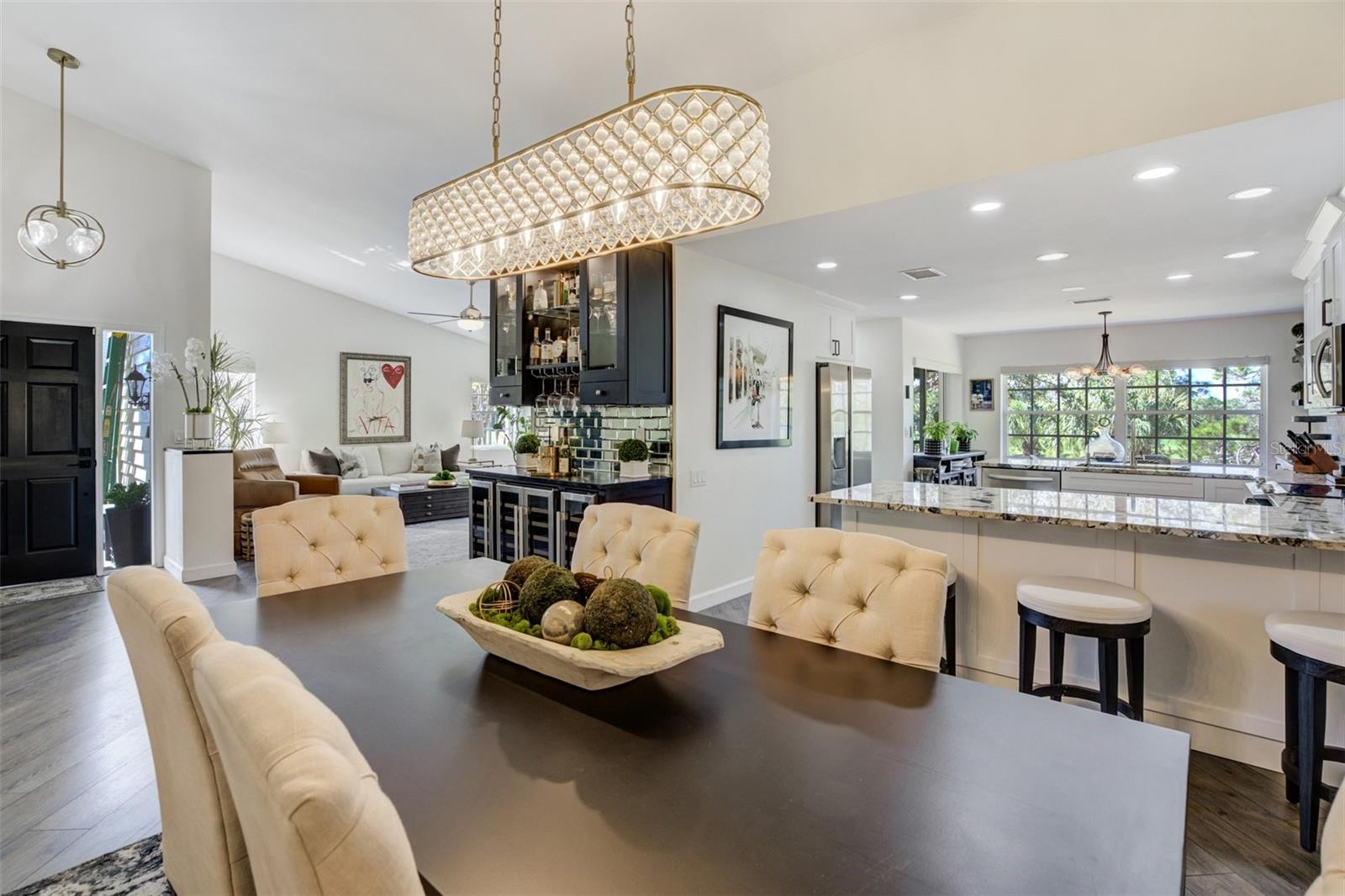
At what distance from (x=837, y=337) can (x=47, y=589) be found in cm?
661

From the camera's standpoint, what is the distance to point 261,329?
8.61 metres

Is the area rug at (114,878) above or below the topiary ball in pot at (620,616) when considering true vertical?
below

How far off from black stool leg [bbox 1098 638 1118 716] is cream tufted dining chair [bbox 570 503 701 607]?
1.47m

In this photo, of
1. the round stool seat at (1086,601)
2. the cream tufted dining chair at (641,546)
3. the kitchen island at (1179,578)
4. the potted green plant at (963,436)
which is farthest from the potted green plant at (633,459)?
the potted green plant at (963,436)

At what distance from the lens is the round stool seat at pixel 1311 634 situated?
1.86 meters

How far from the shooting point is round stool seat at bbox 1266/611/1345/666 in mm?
1858

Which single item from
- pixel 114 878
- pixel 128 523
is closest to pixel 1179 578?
pixel 114 878

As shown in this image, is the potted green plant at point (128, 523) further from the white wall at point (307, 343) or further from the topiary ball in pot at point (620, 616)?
the topiary ball in pot at point (620, 616)

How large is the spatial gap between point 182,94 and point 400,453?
242 inches

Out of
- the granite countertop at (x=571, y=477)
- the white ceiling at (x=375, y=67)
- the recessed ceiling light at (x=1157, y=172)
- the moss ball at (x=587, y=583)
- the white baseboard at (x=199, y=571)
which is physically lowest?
the white baseboard at (x=199, y=571)

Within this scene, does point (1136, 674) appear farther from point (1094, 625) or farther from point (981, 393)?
point (981, 393)

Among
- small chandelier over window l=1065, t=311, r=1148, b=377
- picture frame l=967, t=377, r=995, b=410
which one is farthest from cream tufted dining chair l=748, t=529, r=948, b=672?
picture frame l=967, t=377, r=995, b=410

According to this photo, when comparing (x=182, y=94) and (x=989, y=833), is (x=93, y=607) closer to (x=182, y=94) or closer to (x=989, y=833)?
(x=182, y=94)

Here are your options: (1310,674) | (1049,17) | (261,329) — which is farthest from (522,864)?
(261,329)
